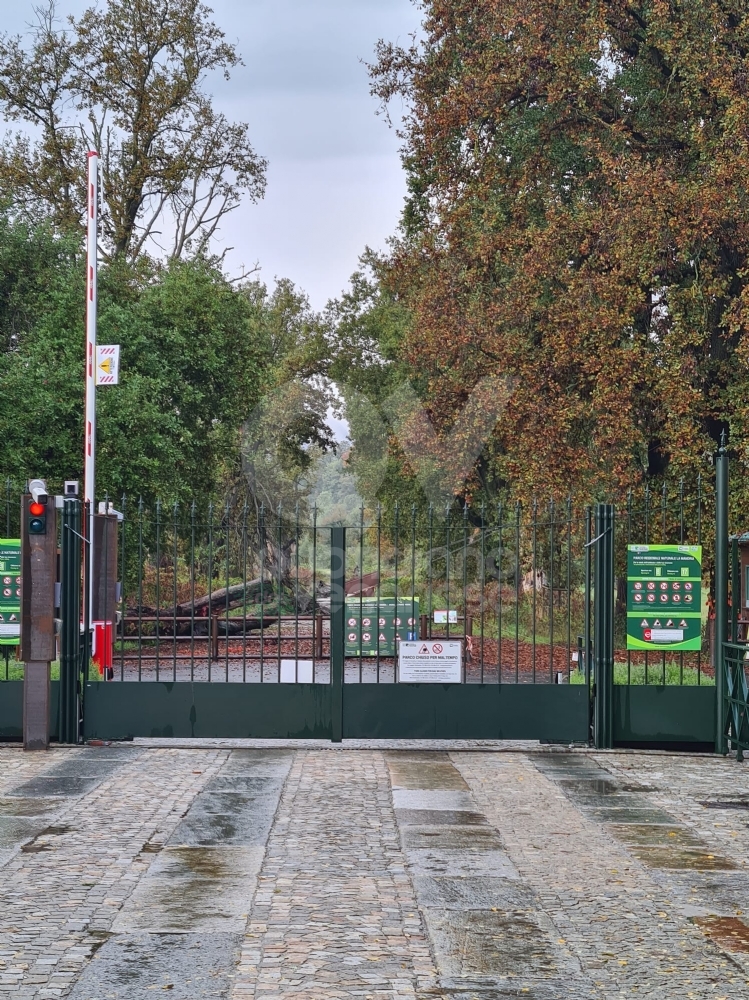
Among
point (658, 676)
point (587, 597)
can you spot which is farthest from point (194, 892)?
point (658, 676)

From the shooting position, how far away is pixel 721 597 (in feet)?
42.1

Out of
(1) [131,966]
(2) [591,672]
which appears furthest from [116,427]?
(1) [131,966]

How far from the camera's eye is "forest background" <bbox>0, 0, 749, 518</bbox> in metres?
22.8

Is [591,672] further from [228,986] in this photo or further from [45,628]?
[228,986]

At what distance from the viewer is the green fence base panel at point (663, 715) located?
1299cm

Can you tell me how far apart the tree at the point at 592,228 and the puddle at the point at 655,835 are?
1382 centimetres

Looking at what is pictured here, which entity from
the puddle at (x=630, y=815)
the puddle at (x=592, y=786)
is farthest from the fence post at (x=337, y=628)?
the puddle at (x=630, y=815)

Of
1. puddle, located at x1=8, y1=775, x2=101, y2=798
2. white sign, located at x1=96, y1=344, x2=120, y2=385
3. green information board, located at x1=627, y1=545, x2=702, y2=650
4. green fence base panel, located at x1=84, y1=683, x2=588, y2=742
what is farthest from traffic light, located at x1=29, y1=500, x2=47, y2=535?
white sign, located at x1=96, y1=344, x2=120, y2=385

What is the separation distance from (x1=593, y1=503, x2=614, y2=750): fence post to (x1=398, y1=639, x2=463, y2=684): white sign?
1.41 m

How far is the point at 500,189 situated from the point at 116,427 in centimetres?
899

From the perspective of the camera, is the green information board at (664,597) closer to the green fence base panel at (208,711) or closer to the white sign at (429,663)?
the white sign at (429,663)

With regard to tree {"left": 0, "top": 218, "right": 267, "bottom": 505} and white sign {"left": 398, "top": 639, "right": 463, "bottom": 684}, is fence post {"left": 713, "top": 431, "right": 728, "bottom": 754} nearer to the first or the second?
white sign {"left": 398, "top": 639, "right": 463, "bottom": 684}

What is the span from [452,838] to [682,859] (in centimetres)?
152

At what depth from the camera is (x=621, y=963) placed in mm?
5855
